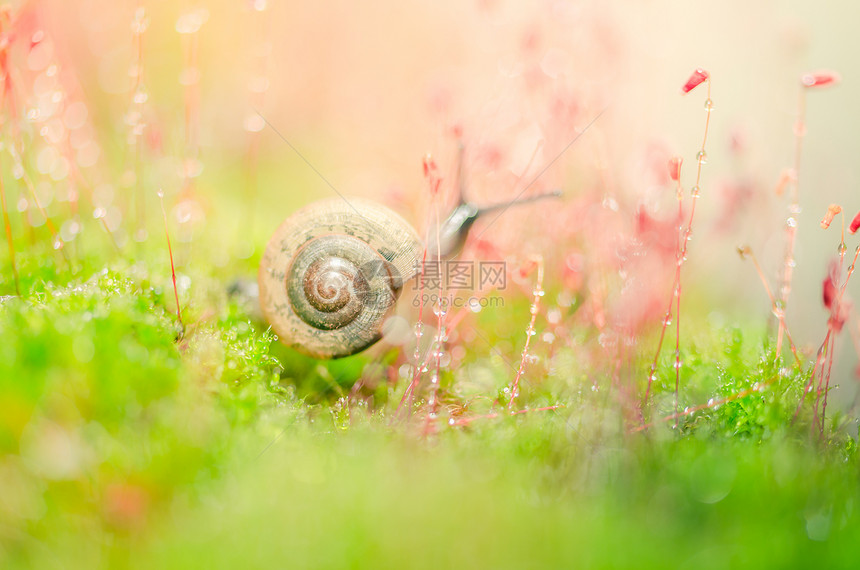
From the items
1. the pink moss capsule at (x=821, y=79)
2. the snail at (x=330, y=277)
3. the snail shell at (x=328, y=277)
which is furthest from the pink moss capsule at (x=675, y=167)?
the snail shell at (x=328, y=277)

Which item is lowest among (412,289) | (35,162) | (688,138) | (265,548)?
(265,548)

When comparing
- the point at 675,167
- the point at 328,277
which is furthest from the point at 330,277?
the point at 675,167

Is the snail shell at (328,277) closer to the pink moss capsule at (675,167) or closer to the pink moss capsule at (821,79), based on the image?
the pink moss capsule at (675,167)

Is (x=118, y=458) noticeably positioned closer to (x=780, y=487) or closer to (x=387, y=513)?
(x=387, y=513)

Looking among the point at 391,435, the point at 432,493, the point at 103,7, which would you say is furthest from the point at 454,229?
the point at 103,7

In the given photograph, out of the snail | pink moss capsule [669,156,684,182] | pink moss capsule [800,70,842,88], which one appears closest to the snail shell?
the snail

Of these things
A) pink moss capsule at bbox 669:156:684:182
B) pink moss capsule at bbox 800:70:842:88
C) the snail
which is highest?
pink moss capsule at bbox 800:70:842:88

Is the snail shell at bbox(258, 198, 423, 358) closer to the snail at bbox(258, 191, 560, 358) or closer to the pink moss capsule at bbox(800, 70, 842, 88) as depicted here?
the snail at bbox(258, 191, 560, 358)

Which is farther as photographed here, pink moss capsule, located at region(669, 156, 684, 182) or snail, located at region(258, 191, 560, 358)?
snail, located at region(258, 191, 560, 358)
